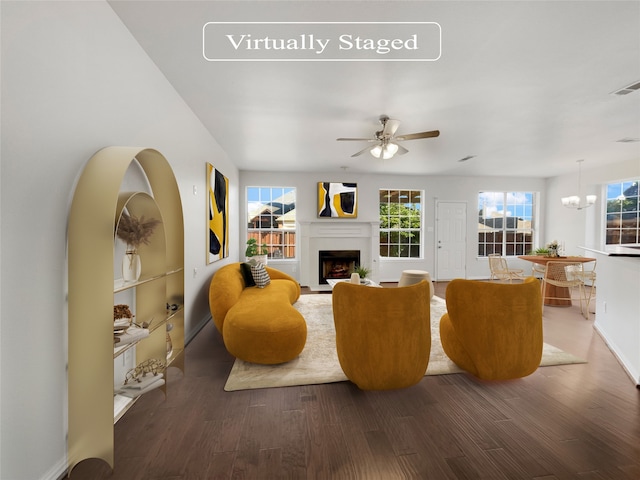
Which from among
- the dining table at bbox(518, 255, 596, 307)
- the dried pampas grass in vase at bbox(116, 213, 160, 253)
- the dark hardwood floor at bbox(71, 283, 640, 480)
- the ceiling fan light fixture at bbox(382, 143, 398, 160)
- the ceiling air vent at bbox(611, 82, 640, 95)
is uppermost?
the ceiling air vent at bbox(611, 82, 640, 95)

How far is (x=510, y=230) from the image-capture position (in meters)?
7.51

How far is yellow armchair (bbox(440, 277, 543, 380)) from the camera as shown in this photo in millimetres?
2189

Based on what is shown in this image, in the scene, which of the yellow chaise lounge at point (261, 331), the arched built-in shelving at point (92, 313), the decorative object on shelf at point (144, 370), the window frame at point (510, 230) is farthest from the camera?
the window frame at point (510, 230)

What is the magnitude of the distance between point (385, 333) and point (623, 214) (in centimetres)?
694

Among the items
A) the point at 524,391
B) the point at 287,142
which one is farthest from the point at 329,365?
the point at 287,142

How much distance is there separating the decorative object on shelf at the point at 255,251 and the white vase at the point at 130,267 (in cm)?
395

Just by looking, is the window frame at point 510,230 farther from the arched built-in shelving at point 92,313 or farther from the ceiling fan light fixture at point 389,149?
the arched built-in shelving at point 92,313

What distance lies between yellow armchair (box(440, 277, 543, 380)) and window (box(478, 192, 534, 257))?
570 centimetres

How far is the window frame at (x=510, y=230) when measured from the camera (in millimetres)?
7410

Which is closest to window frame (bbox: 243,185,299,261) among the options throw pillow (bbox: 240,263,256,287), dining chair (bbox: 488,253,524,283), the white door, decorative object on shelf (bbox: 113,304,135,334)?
throw pillow (bbox: 240,263,256,287)

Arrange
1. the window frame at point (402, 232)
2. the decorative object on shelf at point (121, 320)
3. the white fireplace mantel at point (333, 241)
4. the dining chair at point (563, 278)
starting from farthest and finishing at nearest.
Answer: the window frame at point (402, 232) < the white fireplace mantel at point (333, 241) < the dining chair at point (563, 278) < the decorative object on shelf at point (121, 320)

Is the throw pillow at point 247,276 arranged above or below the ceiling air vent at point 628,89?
below

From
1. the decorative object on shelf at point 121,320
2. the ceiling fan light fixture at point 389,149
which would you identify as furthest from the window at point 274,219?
the decorative object on shelf at point 121,320

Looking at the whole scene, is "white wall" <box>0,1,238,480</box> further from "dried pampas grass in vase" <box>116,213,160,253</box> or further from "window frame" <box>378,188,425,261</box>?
"window frame" <box>378,188,425,261</box>
